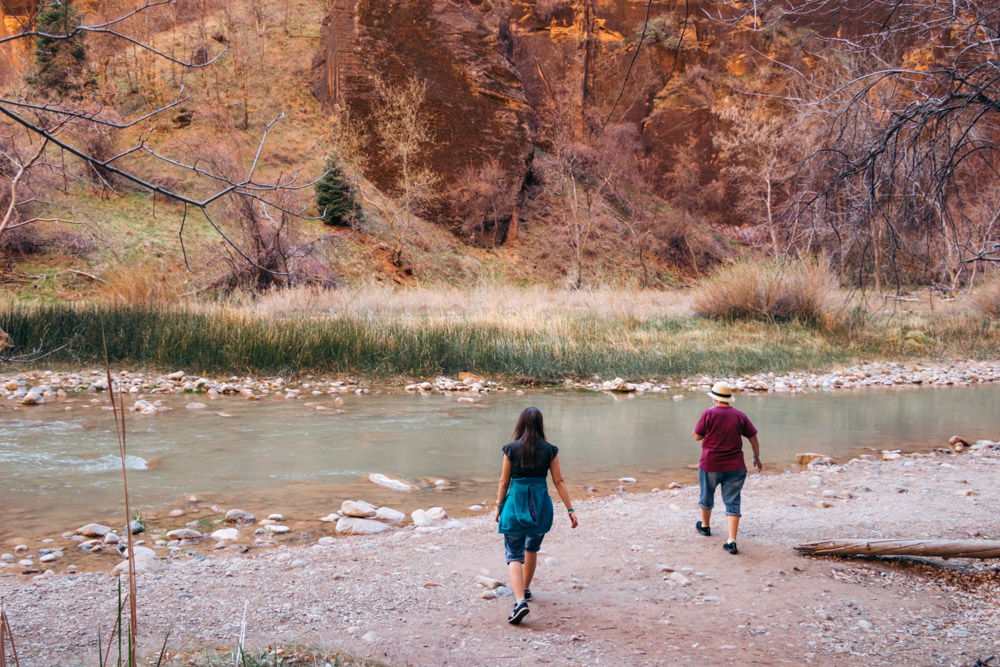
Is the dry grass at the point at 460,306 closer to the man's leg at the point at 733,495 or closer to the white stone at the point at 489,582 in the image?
the man's leg at the point at 733,495

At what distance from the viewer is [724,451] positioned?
549cm

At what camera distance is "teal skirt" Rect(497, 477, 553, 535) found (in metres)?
4.16

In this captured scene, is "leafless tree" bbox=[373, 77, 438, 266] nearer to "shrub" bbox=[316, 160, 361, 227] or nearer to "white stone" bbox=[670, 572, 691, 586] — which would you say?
"shrub" bbox=[316, 160, 361, 227]

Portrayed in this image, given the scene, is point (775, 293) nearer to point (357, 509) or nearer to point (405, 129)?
point (357, 509)

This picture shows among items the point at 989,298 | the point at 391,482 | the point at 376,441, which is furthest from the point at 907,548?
the point at 989,298

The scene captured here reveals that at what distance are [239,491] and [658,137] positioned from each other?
132ft

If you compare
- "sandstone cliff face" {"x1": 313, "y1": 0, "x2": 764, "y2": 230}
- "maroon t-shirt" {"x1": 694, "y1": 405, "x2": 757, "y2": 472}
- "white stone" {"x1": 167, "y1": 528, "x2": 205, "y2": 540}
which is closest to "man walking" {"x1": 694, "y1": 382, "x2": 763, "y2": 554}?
"maroon t-shirt" {"x1": 694, "y1": 405, "x2": 757, "y2": 472}

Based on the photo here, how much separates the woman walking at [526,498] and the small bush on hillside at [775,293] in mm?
15988

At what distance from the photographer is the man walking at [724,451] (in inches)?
215

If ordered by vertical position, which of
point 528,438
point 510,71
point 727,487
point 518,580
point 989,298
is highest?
point 510,71

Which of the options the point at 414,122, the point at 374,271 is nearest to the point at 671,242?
the point at 414,122

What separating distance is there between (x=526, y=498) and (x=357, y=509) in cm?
258

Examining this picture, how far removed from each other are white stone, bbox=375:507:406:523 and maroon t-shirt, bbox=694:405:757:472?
2604 mm

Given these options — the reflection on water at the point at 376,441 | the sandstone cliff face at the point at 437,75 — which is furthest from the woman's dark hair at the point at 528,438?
the sandstone cliff face at the point at 437,75
